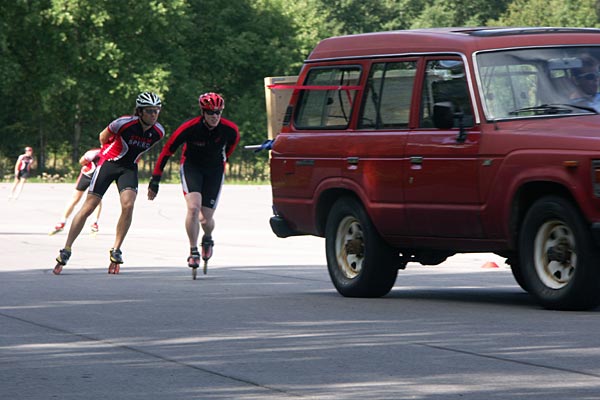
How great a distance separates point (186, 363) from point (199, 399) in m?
1.31

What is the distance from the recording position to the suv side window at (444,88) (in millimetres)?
11734

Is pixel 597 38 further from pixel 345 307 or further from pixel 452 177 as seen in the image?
pixel 345 307

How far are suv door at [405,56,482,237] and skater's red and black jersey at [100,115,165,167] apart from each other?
4370 millimetres

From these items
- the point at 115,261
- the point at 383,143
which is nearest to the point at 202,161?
the point at 115,261

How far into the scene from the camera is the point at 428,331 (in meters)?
9.95

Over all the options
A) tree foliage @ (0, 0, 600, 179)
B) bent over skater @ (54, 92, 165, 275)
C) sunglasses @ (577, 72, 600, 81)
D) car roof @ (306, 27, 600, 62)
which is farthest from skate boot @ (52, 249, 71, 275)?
tree foliage @ (0, 0, 600, 179)

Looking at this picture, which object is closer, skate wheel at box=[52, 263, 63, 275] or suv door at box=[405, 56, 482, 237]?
suv door at box=[405, 56, 482, 237]

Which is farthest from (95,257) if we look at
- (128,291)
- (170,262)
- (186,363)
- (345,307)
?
(186,363)

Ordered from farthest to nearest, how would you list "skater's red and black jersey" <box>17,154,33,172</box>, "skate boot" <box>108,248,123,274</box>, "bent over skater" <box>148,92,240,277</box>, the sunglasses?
"skater's red and black jersey" <box>17,154,33,172</box> → "skate boot" <box>108,248,123,274</box> → "bent over skater" <box>148,92,240,277</box> → the sunglasses

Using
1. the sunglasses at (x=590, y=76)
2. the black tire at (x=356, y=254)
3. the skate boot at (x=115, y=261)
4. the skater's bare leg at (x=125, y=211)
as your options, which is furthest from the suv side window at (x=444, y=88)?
the skate boot at (x=115, y=261)

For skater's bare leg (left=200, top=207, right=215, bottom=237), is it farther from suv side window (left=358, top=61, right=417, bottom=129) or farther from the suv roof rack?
the suv roof rack

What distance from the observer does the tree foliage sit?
6562 cm

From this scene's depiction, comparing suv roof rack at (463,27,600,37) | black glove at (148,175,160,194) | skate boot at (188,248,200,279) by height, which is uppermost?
suv roof rack at (463,27,600,37)

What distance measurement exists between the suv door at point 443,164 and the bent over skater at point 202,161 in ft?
11.3
